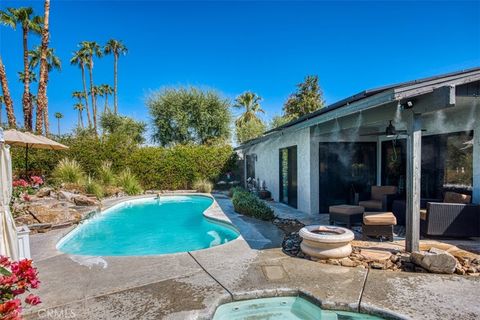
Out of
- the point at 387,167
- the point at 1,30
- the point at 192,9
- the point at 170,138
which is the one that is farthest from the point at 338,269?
the point at 1,30

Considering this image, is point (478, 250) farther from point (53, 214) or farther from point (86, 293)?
point (53, 214)

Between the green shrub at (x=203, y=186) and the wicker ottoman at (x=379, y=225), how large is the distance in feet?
40.4

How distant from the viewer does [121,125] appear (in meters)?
28.3

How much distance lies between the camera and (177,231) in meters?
9.32

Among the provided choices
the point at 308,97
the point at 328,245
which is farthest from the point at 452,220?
the point at 308,97

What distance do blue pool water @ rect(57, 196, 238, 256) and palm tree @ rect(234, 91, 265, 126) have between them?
2246 centimetres

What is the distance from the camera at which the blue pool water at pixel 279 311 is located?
3478 millimetres

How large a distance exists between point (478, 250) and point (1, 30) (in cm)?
2556

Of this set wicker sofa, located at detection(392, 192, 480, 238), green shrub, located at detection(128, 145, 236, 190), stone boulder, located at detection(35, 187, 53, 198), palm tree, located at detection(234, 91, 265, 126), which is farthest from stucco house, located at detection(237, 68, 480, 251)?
palm tree, located at detection(234, 91, 265, 126)

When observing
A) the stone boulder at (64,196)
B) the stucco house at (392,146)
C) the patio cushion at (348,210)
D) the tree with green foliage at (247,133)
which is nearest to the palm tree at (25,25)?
the stone boulder at (64,196)

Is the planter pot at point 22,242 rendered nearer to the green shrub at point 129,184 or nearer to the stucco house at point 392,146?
the stucco house at point 392,146

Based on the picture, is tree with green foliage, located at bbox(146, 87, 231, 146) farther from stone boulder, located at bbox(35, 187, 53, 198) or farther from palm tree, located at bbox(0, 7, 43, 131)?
stone boulder, located at bbox(35, 187, 53, 198)

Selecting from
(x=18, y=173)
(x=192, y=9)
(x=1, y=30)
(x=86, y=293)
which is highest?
(x=1, y=30)

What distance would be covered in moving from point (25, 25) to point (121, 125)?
11.2 metres
